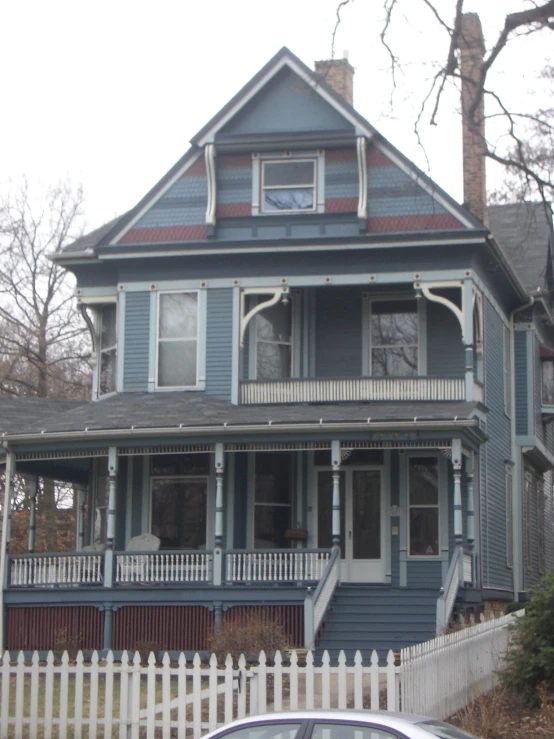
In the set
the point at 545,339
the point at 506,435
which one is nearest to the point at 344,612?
the point at 506,435

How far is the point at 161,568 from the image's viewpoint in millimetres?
21438

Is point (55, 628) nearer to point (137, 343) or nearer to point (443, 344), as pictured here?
point (137, 343)

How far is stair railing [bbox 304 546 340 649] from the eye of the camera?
64.7 feet

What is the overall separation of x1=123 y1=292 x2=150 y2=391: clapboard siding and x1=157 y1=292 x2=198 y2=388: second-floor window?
274mm

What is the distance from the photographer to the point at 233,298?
2383 cm

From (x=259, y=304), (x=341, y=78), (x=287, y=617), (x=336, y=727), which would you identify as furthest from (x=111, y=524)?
(x=336, y=727)

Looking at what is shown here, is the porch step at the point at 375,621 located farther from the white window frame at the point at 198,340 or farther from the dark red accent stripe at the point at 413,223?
the dark red accent stripe at the point at 413,223

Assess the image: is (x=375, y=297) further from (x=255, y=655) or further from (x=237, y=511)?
(x=255, y=655)

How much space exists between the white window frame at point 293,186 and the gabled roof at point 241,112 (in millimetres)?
906

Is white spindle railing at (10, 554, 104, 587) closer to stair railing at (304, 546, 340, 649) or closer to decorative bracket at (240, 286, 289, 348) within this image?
stair railing at (304, 546, 340, 649)

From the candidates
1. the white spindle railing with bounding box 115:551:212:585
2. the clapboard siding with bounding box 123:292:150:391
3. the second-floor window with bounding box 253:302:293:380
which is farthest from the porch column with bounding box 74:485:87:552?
the second-floor window with bounding box 253:302:293:380

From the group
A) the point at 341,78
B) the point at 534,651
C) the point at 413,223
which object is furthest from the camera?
the point at 341,78

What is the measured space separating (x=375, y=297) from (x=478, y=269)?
7.35 feet

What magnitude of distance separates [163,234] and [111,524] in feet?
19.7
